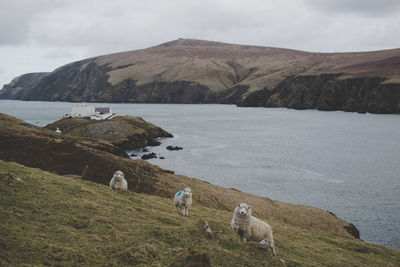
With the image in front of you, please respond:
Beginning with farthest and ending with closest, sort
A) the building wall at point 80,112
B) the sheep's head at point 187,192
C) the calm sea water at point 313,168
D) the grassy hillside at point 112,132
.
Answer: the building wall at point 80,112 → the grassy hillside at point 112,132 → the calm sea water at point 313,168 → the sheep's head at point 187,192

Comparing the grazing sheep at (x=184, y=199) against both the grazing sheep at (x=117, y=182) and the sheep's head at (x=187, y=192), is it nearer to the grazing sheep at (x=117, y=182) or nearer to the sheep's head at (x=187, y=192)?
the sheep's head at (x=187, y=192)

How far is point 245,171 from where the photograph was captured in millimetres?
77375

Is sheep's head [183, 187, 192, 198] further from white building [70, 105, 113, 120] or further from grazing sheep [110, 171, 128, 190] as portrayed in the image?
white building [70, 105, 113, 120]

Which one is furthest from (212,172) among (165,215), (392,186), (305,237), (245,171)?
(165,215)

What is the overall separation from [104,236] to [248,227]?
22.3ft

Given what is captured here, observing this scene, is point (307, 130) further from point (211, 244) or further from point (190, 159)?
point (211, 244)

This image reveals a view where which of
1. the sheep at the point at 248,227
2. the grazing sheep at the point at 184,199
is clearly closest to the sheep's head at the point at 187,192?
the grazing sheep at the point at 184,199

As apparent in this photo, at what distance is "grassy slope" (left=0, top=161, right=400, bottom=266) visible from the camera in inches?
495

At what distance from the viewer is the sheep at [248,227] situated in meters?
16.3

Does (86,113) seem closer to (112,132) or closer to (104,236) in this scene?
(112,132)

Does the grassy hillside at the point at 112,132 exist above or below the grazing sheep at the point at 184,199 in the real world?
below

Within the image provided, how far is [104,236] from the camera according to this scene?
14.8 m

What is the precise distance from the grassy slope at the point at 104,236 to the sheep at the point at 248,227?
674 millimetres

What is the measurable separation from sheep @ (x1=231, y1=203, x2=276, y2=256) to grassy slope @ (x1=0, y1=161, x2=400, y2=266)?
0.67 metres
